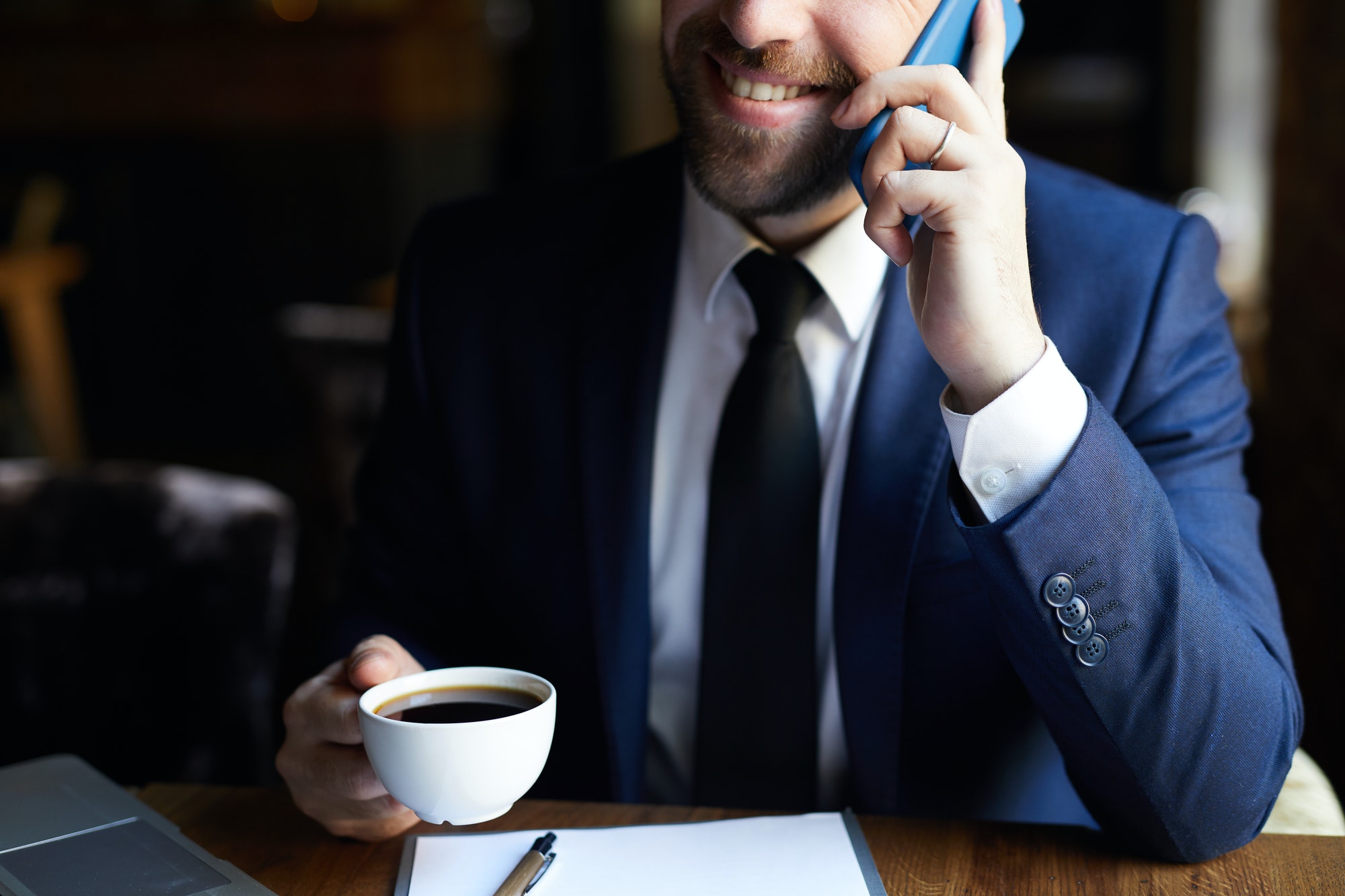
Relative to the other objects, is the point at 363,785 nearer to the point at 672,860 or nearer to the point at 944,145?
the point at 672,860

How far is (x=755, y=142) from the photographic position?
1094mm

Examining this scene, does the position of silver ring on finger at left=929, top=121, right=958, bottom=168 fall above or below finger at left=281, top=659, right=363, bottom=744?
above

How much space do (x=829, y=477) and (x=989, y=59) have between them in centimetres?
41

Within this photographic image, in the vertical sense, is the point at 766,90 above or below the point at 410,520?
above

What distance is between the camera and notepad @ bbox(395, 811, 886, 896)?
790 mm

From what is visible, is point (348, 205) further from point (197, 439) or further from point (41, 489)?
point (41, 489)

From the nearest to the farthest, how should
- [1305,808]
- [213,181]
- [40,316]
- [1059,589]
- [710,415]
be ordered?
[1059,589], [1305,808], [710,415], [40,316], [213,181]

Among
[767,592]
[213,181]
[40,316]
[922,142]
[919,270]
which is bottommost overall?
[40,316]

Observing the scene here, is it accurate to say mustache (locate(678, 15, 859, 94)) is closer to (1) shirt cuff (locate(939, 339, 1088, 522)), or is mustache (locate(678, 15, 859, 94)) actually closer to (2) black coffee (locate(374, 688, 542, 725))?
(1) shirt cuff (locate(939, 339, 1088, 522))

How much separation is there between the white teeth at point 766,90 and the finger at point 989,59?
150 millimetres

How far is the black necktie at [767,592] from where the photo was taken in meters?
1.13

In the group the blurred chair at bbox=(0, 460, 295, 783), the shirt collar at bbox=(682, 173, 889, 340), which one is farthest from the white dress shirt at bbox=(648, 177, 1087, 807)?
the blurred chair at bbox=(0, 460, 295, 783)

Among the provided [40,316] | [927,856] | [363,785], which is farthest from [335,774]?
[40,316]

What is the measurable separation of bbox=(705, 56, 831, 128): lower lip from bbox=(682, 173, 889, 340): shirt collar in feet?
0.37
